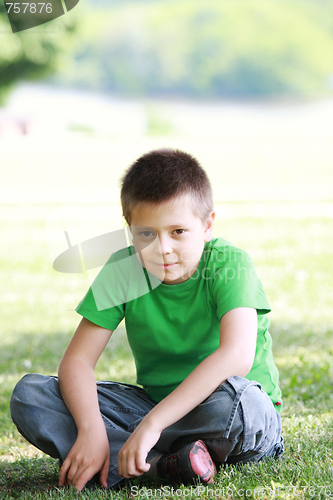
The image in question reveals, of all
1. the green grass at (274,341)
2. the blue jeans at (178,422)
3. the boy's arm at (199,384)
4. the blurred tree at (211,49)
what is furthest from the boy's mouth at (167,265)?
the blurred tree at (211,49)

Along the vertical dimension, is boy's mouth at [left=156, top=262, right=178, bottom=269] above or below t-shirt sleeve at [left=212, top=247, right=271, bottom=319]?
above

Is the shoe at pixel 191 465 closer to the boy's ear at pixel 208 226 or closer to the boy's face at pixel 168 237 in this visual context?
the boy's face at pixel 168 237

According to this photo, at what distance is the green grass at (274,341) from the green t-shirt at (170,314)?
1.07 feet

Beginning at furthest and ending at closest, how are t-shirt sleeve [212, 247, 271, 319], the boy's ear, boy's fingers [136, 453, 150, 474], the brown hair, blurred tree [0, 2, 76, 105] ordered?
blurred tree [0, 2, 76, 105], the boy's ear, the brown hair, t-shirt sleeve [212, 247, 271, 319], boy's fingers [136, 453, 150, 474]

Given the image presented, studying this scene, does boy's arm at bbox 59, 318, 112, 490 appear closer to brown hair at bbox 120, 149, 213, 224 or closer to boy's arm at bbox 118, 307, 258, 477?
boy's arm at bbox 118, 307, 258, 477

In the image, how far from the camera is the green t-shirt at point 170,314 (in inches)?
75.7

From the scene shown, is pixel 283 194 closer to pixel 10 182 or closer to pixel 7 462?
pixel 10 182

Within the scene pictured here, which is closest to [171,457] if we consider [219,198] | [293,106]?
[219,198]

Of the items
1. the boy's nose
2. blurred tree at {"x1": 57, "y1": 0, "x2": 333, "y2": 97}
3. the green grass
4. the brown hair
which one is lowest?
the green grass

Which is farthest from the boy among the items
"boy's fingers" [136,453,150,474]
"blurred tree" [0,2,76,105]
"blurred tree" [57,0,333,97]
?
"blurred tree" [57,0,333,97]

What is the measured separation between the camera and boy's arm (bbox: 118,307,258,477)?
156 centimetres

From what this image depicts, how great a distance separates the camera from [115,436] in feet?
6.09

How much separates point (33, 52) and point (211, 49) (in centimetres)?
3186

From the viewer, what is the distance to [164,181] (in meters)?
1.91
